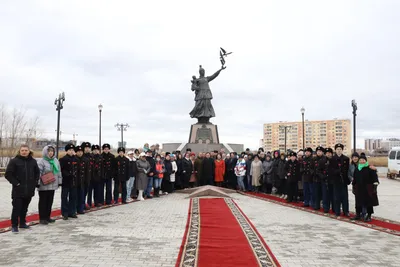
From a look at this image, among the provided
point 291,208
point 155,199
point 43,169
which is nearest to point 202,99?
point 155,199

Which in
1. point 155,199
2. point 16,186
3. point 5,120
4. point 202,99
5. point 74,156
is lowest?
point 155,199

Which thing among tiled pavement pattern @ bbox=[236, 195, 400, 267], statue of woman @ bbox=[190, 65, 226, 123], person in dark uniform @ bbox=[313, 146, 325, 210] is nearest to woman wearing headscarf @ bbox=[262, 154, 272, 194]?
person in dark uniform @ bbox=[313, 146, 325, 210]

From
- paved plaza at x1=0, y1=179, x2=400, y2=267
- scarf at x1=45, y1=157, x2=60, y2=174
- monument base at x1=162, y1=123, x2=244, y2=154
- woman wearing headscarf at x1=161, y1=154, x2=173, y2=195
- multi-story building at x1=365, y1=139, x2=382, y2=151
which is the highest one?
multi-story building at x1=365, y1=139, x2=382, y2=151

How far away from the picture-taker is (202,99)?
23.8m

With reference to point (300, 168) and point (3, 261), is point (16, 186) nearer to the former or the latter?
point (3, 261)

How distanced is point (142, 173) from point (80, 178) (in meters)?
3.29

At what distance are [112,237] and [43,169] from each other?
7.81 ft

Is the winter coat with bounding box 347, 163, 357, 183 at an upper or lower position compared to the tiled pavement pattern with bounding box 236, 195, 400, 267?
upper

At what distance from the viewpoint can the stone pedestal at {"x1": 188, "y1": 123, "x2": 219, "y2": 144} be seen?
2325 centimetres

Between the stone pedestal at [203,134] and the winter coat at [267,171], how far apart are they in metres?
10.2

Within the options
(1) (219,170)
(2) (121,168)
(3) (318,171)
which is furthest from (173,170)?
(3) (318,171)

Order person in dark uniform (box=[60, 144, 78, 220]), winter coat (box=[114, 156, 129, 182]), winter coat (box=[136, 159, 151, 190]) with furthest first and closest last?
winter coat (box=[136, 159, 151, 190]) → winter coat (box=[114, 156, 129, 182]) → person in dark uniform (box=[60, 144, 78, 220])

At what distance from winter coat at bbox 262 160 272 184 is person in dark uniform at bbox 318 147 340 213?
3833 mm

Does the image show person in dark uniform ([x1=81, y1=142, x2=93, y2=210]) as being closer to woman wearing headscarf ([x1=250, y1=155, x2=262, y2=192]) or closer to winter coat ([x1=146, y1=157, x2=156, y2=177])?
winter coat ([x1=146, y1=157, x2=156, y2=177])
